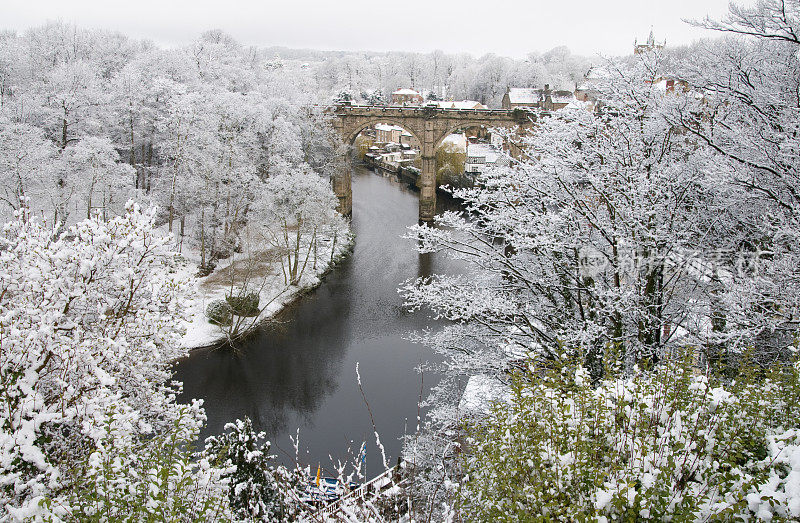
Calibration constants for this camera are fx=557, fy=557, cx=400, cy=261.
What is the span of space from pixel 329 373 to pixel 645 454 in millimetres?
14899

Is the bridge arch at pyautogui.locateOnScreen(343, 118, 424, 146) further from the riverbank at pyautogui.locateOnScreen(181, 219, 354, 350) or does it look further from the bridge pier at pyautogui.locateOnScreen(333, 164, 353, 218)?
the riverbank at pyautogui.locateOnScreen(181, 219, 354, 350)

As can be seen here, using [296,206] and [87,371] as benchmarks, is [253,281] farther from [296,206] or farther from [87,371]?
[87,371]

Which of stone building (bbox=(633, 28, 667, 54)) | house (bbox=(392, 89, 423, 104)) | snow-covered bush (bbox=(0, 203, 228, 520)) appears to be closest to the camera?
snow-covered bush (bbox=(0, 203, 228, 520))

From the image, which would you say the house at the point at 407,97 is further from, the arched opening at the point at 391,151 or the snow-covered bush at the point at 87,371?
the snow-covered bush at the point at 87,371

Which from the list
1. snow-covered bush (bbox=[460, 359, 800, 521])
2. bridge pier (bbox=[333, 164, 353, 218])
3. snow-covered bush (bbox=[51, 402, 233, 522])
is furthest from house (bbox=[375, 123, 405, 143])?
snow-covered bush (bbox=[460, 359, 800, 521])

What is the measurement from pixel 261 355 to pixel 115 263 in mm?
12393

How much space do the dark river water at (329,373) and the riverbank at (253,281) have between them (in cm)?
51

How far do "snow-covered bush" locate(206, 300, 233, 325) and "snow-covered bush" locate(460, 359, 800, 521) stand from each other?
638 inches

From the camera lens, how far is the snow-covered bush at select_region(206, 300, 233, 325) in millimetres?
19844

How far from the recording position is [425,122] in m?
39.0

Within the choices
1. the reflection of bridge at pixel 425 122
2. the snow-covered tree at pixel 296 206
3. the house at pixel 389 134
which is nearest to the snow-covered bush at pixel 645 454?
the snow-covered tree at pixel 296 206

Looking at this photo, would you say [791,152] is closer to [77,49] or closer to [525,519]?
[525,519]

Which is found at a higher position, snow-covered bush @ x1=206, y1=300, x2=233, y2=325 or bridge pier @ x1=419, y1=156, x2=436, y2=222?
bridge pier @ x1=419, y1=156, x2=436, y2=222

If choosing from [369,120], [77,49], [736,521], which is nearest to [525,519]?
[736,521]
